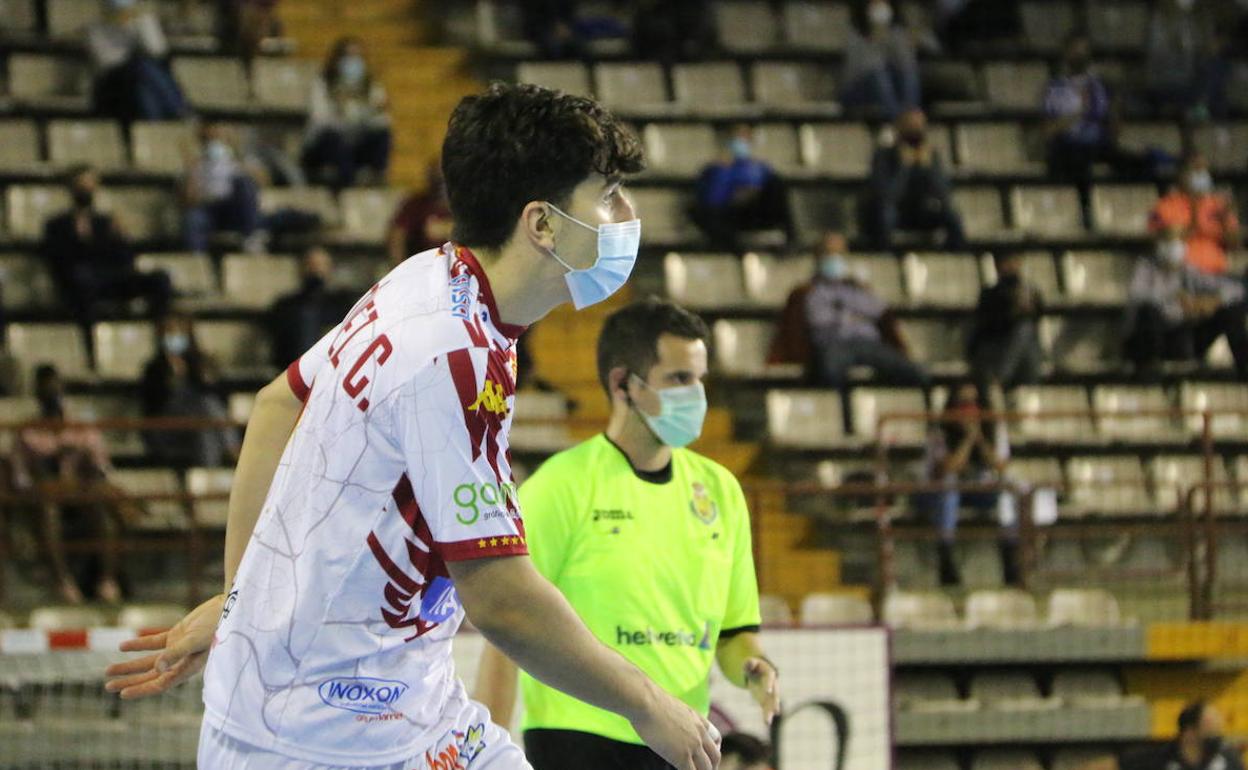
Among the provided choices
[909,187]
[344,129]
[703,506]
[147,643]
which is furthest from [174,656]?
[909,187]

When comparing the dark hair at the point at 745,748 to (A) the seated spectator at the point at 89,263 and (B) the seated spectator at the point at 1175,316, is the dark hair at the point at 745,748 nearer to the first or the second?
(A) the seated spectator at the point at 89,263

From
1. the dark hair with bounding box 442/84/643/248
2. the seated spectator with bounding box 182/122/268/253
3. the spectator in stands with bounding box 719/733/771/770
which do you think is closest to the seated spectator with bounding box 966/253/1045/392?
the seated spectator with bounding box 182/122/268/253

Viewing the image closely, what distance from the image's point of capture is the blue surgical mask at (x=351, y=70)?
15.2 metres

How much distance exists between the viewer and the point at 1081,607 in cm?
1221

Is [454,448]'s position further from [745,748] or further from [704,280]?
[704,280]

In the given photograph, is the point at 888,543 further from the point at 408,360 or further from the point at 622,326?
the point at 408,360

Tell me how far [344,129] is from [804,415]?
4.39 m

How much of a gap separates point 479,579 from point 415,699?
1.11 ft

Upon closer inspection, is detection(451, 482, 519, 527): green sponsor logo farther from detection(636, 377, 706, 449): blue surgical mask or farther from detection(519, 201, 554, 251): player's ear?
detection(636, 377, 706, 449): blue surgical mask

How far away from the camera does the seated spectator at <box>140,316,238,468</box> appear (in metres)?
12.1

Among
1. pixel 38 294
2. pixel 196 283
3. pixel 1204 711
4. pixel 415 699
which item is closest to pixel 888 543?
pixel 1204 711

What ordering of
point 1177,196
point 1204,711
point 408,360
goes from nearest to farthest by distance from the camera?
point 408,360 → point 1204,711 → point 1177,196

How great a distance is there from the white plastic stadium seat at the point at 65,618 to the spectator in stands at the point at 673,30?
7822 millimetres

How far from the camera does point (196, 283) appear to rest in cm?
1392
